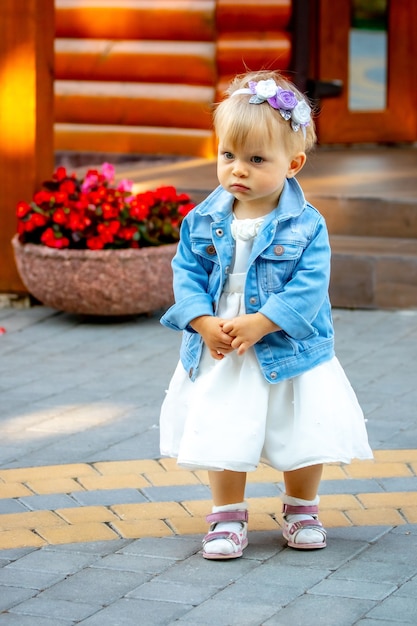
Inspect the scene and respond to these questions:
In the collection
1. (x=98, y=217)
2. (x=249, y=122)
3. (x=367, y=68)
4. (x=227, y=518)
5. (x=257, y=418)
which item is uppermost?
(x=367, y=68)

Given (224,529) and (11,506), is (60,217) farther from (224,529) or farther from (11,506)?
(224,529)

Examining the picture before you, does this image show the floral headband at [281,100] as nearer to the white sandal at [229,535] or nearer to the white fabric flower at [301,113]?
the white fabric flower at [301,113]

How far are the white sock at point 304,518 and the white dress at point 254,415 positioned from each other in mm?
178

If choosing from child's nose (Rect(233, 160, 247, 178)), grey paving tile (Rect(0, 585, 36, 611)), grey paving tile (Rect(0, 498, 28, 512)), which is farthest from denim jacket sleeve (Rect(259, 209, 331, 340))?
grey paving tile (Rect(0, 498, 28, 512))

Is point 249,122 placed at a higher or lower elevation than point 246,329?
higher

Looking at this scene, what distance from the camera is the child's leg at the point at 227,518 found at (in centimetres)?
368

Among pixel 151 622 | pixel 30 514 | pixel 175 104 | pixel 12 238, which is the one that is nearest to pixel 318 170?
pixel 175 104

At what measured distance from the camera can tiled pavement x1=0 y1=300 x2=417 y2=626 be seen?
3.36m

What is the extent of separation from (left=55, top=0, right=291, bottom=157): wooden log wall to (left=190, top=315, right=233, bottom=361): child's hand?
603cm

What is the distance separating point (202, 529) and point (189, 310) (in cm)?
72

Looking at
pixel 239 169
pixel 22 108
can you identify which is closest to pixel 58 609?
pixel 239 169

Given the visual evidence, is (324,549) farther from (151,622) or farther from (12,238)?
(12,238)

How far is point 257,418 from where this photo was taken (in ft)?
11.9

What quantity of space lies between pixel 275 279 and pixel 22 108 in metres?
3.86
